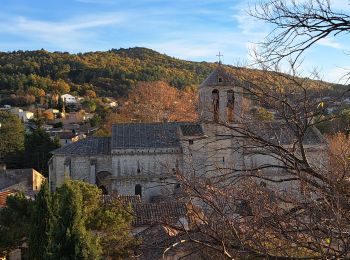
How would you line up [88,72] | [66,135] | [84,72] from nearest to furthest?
1. [66,135]
2. [88,72]
3. [84,72]

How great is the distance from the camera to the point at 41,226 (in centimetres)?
1625

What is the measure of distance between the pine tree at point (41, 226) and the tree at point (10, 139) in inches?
1311

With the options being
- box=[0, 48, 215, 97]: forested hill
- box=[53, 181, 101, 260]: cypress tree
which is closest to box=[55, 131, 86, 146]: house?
box=[0, 48, 215, 97]: forested hill

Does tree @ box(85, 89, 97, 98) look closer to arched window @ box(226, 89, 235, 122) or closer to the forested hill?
the forested hill

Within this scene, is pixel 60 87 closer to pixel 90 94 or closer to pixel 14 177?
pixel 90 94

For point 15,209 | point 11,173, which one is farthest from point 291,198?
point 11,173

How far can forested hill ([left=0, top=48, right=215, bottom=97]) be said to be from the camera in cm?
9988

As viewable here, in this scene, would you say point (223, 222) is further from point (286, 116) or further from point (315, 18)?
point (315, 18)

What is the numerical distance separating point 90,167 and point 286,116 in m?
25.0

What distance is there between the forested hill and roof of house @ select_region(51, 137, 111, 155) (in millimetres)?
60585

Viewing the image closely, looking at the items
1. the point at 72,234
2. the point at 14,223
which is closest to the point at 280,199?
the point at 72,234

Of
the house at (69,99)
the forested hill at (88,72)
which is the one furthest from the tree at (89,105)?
the forested hill at (88,72)

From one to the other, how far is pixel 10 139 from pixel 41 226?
35.2 metres

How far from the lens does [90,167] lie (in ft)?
98.0
